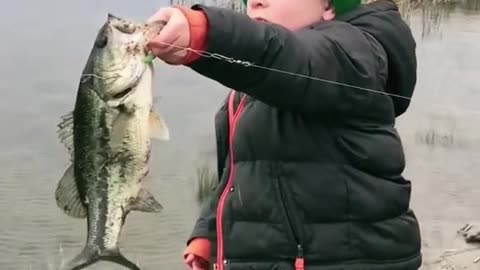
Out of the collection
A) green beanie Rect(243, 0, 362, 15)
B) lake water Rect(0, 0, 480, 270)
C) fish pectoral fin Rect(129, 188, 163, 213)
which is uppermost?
green beanie Rect(243, 0, 362, 15)

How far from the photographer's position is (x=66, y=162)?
537cm

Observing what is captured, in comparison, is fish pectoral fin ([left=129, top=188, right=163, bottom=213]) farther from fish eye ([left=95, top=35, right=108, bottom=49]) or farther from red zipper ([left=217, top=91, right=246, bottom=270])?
fish eye ([left=95, top=35, right=108, bottom=49])

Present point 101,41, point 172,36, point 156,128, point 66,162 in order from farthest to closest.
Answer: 1. point 66,162
2. point 156,128
3. point 101,41
4. point 172,36

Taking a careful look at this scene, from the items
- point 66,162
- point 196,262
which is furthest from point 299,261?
point 66,162

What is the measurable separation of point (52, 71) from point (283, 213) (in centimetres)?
408

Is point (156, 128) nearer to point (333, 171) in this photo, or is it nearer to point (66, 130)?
point (66, 130)

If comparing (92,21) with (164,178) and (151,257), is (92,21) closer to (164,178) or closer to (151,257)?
(164,178)

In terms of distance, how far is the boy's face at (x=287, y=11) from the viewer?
1.93 meters

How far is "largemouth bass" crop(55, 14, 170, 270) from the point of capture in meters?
1.79

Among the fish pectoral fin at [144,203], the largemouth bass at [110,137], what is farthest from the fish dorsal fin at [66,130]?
the fish pectoral fin at [144,203]

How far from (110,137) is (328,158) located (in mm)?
421

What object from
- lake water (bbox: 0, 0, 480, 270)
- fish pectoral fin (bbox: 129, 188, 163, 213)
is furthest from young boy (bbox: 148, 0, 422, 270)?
lake water (bbox: 0, 0, 480, 270)

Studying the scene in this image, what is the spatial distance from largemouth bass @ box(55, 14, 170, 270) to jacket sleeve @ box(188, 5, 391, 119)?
16 centimetres

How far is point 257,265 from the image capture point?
6.35 ft
